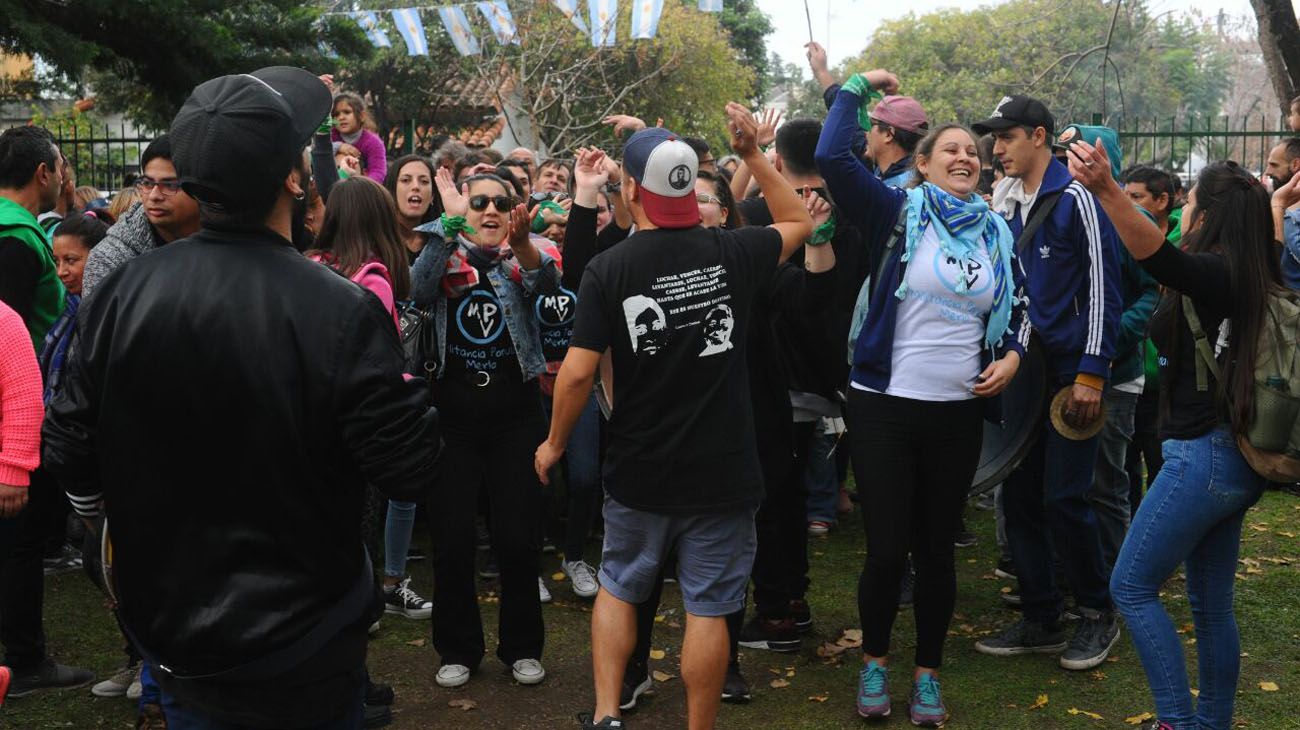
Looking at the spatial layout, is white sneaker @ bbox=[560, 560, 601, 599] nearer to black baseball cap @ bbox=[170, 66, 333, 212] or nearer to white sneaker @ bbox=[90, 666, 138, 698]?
white sneaker @ bbox=[90, 666, 138, 698]

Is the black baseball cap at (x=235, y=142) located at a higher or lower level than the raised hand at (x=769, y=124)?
lower

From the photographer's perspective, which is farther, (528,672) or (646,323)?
(528,672)

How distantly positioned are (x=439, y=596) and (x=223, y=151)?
3.24 m

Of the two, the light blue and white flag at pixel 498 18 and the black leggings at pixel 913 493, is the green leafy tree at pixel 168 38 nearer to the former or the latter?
the light blue and white flag at pixel 498 18

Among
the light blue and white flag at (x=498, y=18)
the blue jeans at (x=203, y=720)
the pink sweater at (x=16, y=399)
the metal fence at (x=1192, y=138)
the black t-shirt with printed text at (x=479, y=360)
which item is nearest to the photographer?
the blue jeans at (x=203, y=720)

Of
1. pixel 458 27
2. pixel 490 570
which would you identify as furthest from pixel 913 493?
pixel 458 27

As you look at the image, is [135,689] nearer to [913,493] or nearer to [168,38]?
[913,493]

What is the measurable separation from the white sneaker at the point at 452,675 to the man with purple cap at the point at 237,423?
2.79 meters

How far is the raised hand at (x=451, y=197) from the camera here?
17.5 feet

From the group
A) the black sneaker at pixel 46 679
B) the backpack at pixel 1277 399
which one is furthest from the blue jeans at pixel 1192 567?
the black sneaker at pixel 46 679

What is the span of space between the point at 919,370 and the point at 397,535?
2.79m

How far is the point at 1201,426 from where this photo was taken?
13.7ft

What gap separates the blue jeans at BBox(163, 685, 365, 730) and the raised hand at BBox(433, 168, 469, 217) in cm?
294

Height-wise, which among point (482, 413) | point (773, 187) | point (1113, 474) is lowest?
point (1113, 474)
